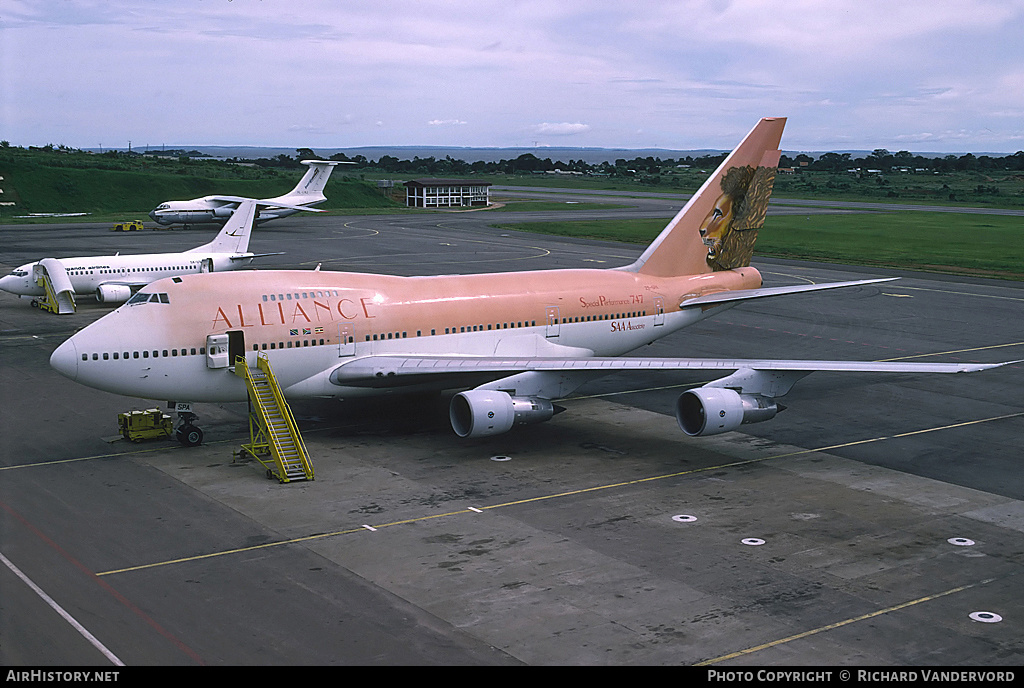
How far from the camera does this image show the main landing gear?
3097cm

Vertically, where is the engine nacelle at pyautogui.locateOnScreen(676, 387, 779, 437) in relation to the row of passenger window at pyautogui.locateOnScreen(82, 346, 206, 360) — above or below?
below

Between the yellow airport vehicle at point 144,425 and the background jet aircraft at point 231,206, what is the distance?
81.5 meters

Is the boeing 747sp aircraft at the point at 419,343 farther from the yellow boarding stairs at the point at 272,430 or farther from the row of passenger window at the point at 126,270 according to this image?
the row of passenger window at the point at 126,270

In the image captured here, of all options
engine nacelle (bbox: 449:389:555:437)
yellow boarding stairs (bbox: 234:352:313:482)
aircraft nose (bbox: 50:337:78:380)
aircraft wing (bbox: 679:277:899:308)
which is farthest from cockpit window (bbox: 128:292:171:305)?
aircraft wing (bbox: 679:277:899:308)

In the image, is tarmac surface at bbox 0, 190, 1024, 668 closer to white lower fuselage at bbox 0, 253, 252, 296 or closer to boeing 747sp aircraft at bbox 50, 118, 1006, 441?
boeing 747sp aircraft at bbox 50, 118, 1006, 441

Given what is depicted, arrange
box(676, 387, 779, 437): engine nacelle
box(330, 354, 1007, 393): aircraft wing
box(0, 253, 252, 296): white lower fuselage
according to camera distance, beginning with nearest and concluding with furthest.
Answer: box(676, 387, 779, 437): engine nacelle, box(330, 354, 1007, 393): aircraft wing, box(0, 253, 252, 296): white lower fuselage

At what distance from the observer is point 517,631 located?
60.7 ft

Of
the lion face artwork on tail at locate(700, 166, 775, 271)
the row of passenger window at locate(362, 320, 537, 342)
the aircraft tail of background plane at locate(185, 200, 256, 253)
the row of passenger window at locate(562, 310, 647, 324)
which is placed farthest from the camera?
the aircraft tail of background plane at locate(185, 200, 256, 253)

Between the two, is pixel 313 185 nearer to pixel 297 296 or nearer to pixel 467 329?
pixel 467 329

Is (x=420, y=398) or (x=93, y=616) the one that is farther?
(x=420, y=398)

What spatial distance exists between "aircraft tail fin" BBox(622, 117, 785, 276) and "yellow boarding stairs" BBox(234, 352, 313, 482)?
16296 mm
